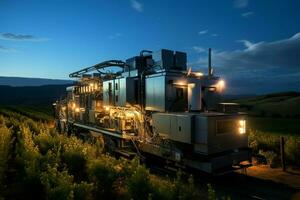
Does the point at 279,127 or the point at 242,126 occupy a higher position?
the point at 242,126

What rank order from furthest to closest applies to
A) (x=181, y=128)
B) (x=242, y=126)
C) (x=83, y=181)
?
(x=242, y=126) → (x=181, y=128) → (x=83, y=181)

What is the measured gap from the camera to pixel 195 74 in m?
15.0

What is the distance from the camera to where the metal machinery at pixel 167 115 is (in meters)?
11.2

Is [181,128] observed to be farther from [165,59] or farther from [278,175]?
[165,59]

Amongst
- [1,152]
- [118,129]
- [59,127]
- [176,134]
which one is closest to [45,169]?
[1,152]

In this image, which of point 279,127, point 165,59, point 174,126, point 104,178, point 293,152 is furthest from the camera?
point 279,127

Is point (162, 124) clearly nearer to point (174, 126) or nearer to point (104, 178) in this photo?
point (174, 126)

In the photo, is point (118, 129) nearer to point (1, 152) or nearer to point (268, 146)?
point (1, 152)

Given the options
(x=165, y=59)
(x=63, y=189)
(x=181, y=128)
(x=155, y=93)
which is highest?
(x=165, y=59)

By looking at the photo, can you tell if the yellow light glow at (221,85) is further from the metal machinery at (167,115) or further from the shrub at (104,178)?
the shrub at (104,178)

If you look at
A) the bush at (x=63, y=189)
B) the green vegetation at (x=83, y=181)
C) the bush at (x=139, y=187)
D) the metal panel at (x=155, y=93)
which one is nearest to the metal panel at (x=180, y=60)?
the metal panel at (x=155, y=93)

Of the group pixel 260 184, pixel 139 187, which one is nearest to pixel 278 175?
pixel 260 184

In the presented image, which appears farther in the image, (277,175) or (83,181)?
(277,175)

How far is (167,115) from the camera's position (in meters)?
12.4
